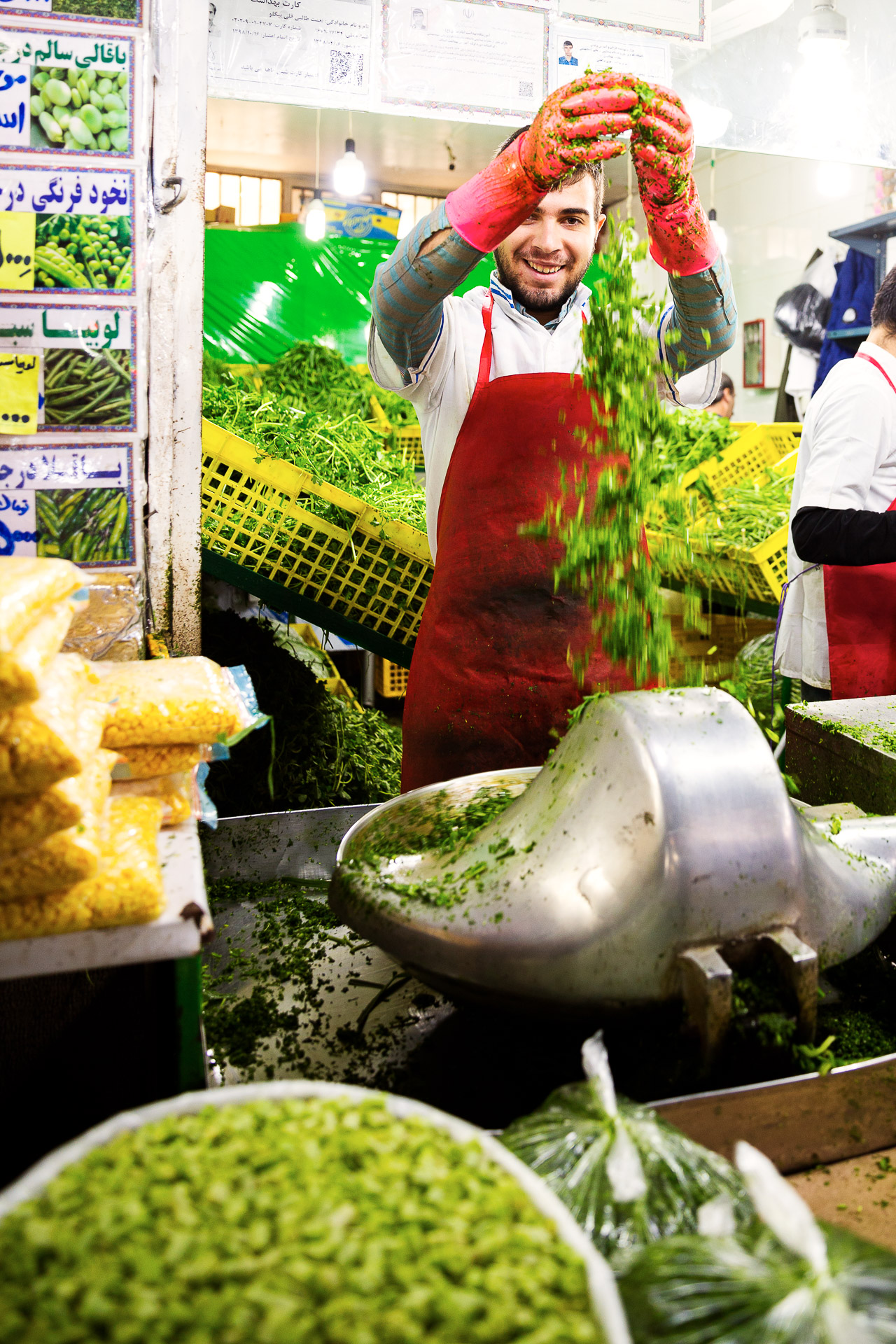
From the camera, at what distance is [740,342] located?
334 inches

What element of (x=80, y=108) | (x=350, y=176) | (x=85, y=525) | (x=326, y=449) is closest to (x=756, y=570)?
(x=326, y=449)

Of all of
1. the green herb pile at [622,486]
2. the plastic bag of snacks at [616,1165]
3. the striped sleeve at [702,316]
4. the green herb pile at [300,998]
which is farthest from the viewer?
the striped sleeve at [702,316]

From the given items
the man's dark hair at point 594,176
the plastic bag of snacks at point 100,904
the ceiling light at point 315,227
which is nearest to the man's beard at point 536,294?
the man's dark hair at point 594,176

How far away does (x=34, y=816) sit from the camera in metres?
0.91

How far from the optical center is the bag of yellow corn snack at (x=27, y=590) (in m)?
0.92

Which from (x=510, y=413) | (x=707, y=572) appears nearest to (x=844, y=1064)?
(x=707, y=572)

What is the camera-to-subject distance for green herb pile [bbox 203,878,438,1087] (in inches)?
49.8

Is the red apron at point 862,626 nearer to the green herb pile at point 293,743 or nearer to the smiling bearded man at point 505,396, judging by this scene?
the smiling bearded man at point 505,396

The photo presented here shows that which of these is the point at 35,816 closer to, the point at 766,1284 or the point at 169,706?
the point at 169,706

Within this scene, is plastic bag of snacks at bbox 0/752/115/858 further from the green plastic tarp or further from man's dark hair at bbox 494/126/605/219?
the green plastic tarp

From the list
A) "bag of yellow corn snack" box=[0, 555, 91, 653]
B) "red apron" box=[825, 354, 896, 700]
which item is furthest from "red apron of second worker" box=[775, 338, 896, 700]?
"bag of yellow corn snack" box=[0, 555, 91, 653]

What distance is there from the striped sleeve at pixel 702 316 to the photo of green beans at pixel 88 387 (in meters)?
1.16

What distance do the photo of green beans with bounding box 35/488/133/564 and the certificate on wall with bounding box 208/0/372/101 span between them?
2.12 m

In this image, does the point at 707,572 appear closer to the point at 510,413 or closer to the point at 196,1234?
the point at 510,413
